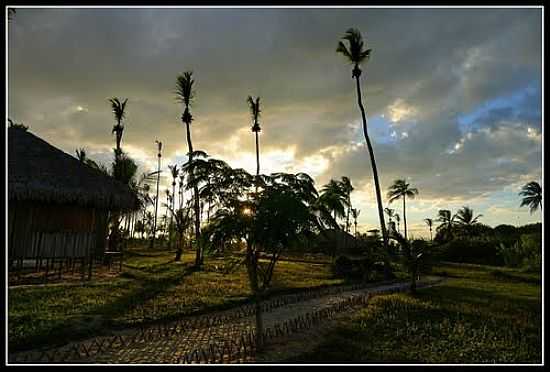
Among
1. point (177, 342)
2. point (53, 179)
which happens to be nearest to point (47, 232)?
point (53, 179)

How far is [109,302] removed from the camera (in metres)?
10.3

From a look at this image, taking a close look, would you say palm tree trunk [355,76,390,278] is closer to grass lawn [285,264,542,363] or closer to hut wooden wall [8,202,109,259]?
grass lawn [285,264,542,363]

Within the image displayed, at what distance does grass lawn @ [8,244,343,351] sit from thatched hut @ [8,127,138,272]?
278 cm

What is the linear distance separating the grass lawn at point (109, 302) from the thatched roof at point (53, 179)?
343cm

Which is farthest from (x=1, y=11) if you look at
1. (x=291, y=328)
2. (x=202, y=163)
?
(x=291, y=328)

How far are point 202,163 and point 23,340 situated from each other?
4388 millimetres

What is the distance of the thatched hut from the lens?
15.1 metres

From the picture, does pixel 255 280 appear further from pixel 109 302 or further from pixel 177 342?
pixel 109 302

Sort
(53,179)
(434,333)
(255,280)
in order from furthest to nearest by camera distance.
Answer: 1. (53,179)
2. (434,333)
3. (255,280)

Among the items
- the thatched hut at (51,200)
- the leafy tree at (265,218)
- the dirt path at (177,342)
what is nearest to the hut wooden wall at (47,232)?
the thatched hut at (51,200)

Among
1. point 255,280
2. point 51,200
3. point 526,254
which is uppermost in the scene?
point 51,200

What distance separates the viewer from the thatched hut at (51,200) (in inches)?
594

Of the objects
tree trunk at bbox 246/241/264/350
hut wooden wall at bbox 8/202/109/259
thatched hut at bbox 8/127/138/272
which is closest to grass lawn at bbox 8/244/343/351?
hut wooden wall at bbox 8/202/109/259

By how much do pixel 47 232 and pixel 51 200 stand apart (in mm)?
1406
